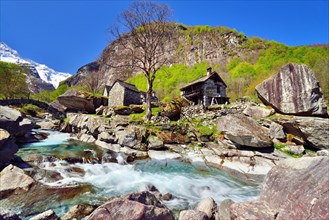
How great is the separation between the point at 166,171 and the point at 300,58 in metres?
62.8

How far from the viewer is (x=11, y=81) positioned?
50.6 meters

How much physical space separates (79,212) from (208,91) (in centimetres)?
3431

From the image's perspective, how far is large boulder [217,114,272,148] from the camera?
49.4 ft

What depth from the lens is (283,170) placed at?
248 inches

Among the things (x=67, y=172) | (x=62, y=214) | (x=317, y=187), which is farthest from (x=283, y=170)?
(x=67, y=172)

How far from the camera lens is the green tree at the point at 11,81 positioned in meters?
49.1

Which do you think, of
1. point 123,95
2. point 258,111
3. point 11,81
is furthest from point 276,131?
point 11,81

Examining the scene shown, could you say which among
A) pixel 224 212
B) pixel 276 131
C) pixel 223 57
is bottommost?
pixel 224 212

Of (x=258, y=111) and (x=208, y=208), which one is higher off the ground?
(x=258, y=111)

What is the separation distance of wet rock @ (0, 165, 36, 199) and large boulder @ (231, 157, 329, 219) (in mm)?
9108

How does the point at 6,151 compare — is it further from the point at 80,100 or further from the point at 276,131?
the point at 80,100

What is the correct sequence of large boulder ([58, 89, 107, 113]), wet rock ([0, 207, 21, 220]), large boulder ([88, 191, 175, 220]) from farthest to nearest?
large boulder ([58, 89, 107, 113])
large boulder ([88, 191, 175, 220])
wet rock ([0, 207, 21, 220])

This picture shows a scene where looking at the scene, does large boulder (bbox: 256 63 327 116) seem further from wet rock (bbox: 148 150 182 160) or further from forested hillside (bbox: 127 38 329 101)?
forested hillside (bbox: 127 38 329 101)

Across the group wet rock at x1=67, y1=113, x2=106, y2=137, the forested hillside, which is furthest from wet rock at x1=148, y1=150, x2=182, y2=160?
the forested hillside
